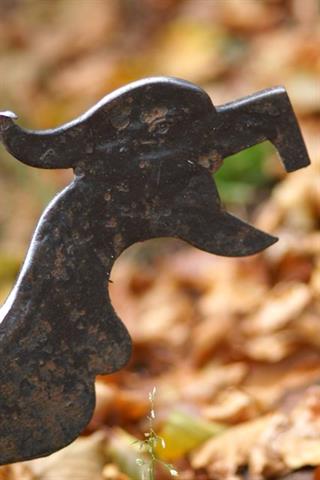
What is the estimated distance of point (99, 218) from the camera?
2.18 metres

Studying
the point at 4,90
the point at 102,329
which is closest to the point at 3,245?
the point at 4,90

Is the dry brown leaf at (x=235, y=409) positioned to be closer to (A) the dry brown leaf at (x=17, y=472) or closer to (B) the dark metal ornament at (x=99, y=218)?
(A) the dry brown leaf at (x=17, y=472)

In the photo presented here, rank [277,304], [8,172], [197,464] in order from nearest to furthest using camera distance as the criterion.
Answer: [197,464] → [277,304] → [8,172]

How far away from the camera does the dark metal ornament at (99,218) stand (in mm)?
2141

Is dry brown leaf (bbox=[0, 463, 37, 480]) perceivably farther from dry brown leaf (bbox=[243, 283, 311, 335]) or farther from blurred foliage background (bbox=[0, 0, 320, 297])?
blurred foliage background (bbox=[0, 0, 320, 297])

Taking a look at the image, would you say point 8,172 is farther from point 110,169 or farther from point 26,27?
point 110,169

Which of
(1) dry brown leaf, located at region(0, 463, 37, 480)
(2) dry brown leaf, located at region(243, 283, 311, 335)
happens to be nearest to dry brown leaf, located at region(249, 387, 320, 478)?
(1) dry brown leaf, located at region(0, 463, 37, 480)

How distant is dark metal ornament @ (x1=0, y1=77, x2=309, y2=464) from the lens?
214 centimetres

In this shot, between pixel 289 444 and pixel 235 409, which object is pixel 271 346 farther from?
pixel 289 444

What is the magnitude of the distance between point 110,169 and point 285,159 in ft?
0.99

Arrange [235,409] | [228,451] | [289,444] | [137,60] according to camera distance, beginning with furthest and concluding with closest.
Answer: [137,60], [235,409], [228,451], [289,444]

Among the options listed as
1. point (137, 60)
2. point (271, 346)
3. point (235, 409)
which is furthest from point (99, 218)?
point (137, 60)

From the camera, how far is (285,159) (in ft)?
A: 7.25

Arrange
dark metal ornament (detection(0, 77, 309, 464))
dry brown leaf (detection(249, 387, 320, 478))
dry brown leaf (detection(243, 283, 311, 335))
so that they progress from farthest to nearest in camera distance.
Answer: dry brown leaf (detection(243, 283, 311, 335)) → dry brown leaf (detection(249, 387, 320, 478)) → dark metal ornament (detection(0, 77, 309, 464))
